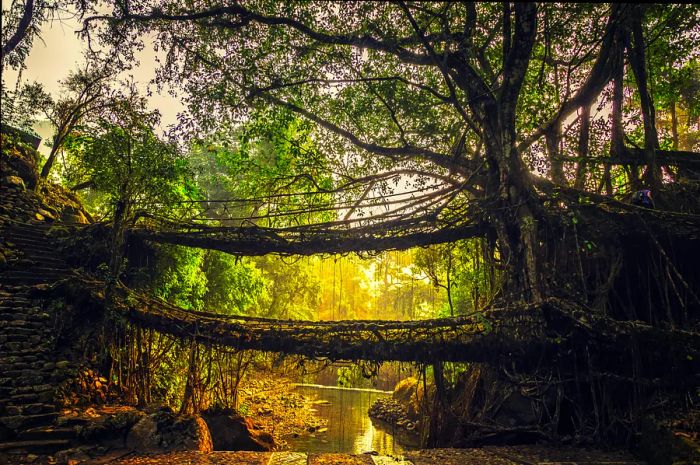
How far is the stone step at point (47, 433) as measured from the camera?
5.69 meters

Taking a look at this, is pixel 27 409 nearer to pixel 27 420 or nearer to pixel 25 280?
pixel 27 420

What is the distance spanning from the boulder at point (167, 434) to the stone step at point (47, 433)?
89 cm

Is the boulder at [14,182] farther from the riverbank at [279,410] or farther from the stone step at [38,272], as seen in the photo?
the riverbank at [279,410]

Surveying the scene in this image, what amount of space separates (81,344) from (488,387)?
28.5ft

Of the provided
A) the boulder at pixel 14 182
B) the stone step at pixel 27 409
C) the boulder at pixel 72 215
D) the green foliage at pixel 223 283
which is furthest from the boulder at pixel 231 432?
the boulder at pixel 14 182

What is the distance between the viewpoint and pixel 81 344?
25.7ft

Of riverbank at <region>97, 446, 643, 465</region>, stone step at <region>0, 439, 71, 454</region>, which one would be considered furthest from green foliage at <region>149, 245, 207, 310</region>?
riverbank at <region>97, 446, 643, 465</region>

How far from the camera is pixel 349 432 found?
1209cm

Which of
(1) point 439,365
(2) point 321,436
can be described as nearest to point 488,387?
(1) point 439,365

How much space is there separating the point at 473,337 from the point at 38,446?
7.08 metres

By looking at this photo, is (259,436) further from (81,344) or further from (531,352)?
(531,352)

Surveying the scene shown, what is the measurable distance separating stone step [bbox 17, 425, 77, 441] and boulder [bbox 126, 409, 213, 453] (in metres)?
0.89

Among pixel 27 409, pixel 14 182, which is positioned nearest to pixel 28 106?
pixel 14 182

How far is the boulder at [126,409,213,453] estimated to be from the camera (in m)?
6.02
